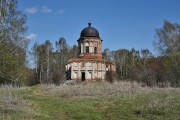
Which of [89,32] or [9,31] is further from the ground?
→ [89,32]

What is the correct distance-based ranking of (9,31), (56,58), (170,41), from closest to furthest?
(9,31) → (170,41) → (56,58)

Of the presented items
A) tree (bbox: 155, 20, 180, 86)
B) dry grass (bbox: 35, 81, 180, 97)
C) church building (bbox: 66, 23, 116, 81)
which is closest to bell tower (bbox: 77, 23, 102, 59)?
church building (bbox: 66, 23, 116, 81)

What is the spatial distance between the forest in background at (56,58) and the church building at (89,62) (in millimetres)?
2640

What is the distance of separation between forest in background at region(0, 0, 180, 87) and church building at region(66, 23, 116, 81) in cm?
264

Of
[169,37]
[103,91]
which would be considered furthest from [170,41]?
[103,91]

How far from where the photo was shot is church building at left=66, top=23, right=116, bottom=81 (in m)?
49.0

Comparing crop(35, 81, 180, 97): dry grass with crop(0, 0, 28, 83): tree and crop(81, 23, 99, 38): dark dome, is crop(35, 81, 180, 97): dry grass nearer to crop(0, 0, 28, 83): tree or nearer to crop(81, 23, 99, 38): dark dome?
crop(0, 0, 28, 83): tree

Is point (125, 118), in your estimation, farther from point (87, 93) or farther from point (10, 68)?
point (10, 68)

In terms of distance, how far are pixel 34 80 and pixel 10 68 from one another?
30924mm

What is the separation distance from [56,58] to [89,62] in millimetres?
17476

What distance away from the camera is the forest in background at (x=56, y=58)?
2052 cm

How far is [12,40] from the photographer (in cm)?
2130

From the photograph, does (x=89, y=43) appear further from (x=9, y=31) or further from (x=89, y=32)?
(x=9, y=31)

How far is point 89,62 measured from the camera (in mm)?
48969
